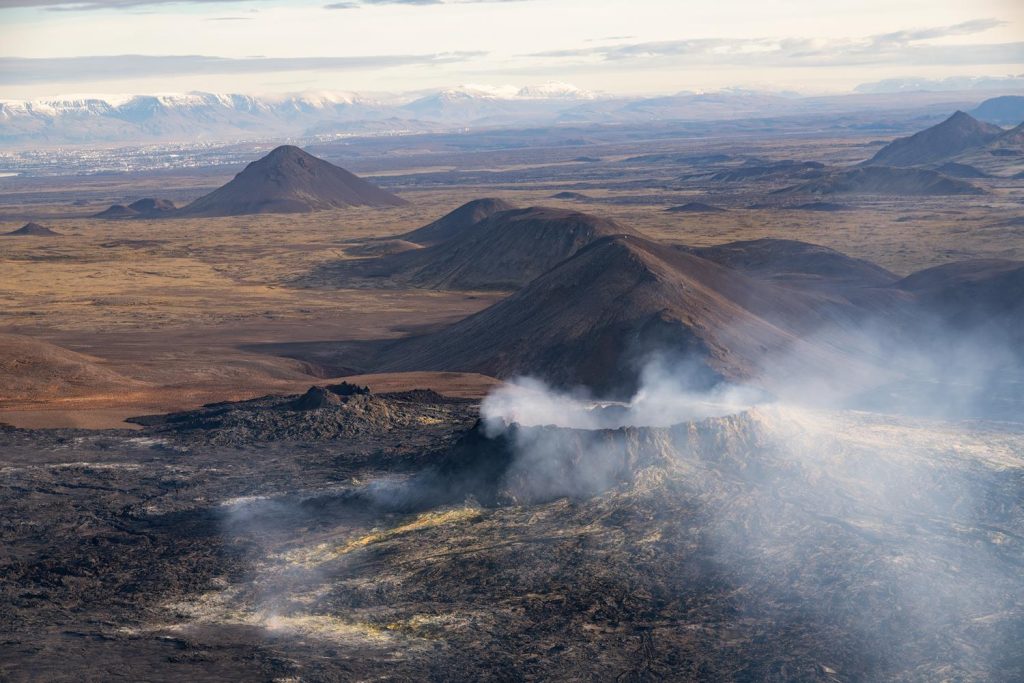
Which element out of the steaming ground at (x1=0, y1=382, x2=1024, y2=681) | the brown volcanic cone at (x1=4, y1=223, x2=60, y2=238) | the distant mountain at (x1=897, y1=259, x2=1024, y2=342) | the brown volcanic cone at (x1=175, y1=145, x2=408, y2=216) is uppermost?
the brown volcanic cone at (x1=175, y1=145, x2=408, y2=216)

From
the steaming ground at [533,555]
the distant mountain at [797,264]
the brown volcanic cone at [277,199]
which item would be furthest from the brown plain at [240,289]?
the steaming ground at [533,555]

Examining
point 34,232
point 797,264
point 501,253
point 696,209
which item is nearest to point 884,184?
point 696,209

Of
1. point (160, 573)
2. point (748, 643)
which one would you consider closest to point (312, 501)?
point (160, 573)

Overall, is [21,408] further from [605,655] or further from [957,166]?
[957,166]

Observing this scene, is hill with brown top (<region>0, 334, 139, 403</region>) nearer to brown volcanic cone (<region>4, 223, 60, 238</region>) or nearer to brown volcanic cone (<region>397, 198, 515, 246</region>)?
brown volcanic cone (<region>397, 198, 515, 246</region>)

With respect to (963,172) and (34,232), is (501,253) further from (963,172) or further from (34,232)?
(963,172)

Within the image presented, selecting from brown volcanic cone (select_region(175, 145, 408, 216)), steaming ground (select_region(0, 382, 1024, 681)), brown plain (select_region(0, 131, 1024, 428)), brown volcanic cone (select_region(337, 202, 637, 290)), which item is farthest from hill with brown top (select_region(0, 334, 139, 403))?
brown volcanic cone (select_region(175, 145, 408, 216))
